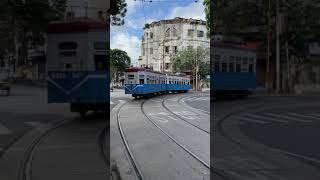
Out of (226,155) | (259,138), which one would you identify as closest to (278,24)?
(226,155)

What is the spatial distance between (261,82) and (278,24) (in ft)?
3.73

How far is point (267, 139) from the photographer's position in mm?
10125

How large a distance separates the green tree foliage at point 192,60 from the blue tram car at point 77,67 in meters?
0.76

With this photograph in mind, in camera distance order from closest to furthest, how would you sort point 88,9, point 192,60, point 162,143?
point 192,60, point 88,9, point 162,143

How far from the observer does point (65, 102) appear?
5691mm

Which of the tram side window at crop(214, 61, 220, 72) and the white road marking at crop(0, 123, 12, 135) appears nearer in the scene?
the tram side window at crop(214, 61, 220, 72)

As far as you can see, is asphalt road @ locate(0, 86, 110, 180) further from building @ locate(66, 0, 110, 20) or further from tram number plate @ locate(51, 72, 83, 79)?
building @ locate(66, 0, 110, 20)

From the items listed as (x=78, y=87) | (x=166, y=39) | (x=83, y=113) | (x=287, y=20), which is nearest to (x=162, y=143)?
(x=83, y=113)

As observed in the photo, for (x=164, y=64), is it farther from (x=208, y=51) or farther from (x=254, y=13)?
(x=208, y=51)

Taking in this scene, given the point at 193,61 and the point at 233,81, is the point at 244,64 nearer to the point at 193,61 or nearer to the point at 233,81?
the point at 233,81

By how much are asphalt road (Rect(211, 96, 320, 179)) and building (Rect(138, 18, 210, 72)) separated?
2.13 ft

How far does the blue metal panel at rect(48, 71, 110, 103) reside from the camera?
516 centimetres

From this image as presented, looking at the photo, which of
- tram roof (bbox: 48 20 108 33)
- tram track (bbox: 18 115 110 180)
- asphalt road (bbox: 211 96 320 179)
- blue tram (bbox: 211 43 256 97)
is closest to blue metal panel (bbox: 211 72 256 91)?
blue tram (bbox: 211 43 256 97)

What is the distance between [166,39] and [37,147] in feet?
11.2
